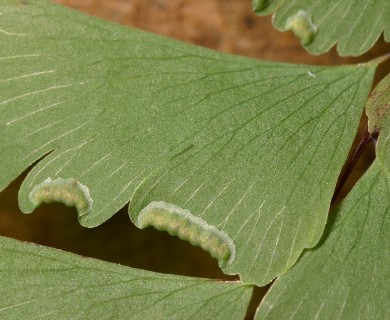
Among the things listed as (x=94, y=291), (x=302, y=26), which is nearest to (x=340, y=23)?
(x=302, y=26)

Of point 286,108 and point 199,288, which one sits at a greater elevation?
point 286,108

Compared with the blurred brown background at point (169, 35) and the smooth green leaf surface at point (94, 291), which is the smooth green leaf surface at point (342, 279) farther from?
the blurred brown background at point (169, 35)

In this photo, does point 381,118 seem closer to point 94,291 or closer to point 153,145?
point 153,145

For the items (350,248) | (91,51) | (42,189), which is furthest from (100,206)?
(350,248)

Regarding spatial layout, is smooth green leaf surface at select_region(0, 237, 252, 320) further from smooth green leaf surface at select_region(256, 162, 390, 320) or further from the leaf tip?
the leaf tip

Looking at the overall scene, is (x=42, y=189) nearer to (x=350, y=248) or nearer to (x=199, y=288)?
(x=199, y=288)
